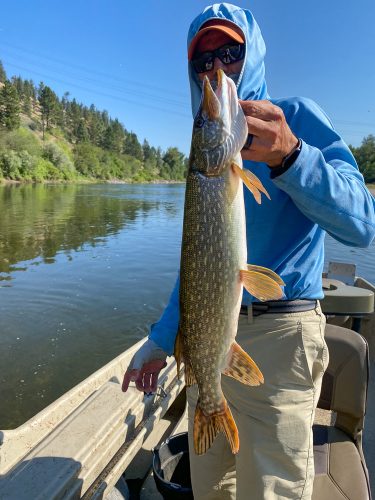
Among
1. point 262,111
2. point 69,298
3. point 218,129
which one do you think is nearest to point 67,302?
point 69,298

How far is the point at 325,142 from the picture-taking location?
1.80m

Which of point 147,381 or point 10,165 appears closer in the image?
point 147,381

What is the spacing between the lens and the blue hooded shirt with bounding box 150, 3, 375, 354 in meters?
1.49

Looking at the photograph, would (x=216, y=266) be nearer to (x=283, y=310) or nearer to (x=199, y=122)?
(x=283, y=310)

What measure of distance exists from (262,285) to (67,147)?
10362 centimetres

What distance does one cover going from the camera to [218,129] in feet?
4.93

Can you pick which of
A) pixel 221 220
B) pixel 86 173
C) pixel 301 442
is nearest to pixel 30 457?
pixel 301 442

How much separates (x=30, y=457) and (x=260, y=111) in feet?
7.44

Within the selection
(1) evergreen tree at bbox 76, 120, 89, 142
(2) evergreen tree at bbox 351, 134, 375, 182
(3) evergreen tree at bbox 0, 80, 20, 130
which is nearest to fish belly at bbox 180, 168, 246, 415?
(2) evergreen tree at bbox 351, 134, 375, 182

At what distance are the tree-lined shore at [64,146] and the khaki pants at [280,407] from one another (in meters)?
58.9

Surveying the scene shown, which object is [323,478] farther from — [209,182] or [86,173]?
[86,173]

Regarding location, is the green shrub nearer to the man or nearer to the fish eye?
the man

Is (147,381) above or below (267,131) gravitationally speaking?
below

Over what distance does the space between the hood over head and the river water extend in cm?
553
